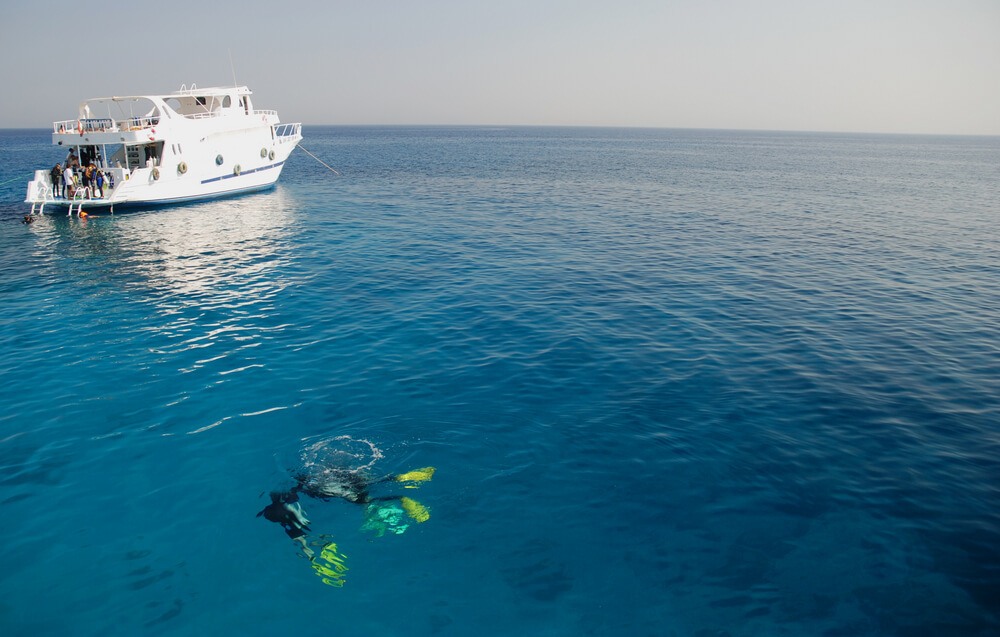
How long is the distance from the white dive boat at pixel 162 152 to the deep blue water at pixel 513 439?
12026 mm

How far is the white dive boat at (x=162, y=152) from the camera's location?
37.0m

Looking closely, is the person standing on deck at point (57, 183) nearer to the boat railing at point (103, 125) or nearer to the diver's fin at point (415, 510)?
the boat railing at point (103, 125)

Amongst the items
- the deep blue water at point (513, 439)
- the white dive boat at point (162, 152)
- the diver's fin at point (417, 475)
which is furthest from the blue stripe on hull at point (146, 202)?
the diver's fin at point (417, 475)

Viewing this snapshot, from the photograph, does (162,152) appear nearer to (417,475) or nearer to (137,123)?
(137,123)

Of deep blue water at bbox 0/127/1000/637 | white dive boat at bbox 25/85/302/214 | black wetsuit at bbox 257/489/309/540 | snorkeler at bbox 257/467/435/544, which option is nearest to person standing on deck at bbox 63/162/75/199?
white dive boat at bbox 25/85/302/214

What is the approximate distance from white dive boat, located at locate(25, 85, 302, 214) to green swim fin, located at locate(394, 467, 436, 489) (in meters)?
36.6

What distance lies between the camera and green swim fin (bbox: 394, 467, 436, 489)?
35.3 ft

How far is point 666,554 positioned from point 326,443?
7083 mm

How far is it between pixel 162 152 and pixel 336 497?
38.1m

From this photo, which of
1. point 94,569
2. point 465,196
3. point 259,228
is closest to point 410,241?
point 259,228

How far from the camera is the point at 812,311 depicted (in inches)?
793

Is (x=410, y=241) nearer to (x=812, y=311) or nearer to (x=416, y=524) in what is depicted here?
(x=812, y=311)

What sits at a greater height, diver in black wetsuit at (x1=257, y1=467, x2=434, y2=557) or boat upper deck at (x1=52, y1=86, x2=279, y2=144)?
boat upper deck at (x1=52, y1=86, x2=279, y2=144)

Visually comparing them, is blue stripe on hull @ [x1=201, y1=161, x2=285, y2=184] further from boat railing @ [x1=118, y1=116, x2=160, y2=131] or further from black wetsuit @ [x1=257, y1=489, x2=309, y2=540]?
black wetsuit @ [x1=257, y1=489, x2=309, y2=540]
